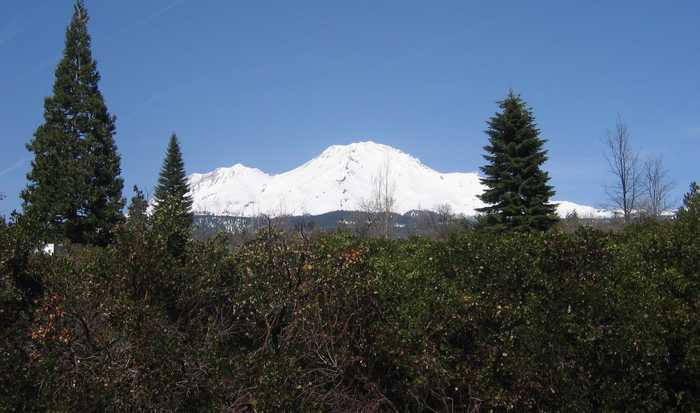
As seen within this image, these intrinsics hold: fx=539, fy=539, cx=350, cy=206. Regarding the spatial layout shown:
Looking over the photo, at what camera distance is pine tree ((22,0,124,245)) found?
2586 centimetres

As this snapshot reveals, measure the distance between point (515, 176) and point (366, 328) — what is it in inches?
1009

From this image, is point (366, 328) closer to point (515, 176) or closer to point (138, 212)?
point (138, 212)

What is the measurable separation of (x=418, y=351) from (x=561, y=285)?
1694mm

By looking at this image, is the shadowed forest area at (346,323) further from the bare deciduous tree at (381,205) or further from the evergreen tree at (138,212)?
the bare deciduous tree at (381,205)

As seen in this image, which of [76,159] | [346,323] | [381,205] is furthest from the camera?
[381,205]

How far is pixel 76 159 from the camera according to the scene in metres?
26.5

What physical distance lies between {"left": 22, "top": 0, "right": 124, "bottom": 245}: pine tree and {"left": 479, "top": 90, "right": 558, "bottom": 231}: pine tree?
65.0ft

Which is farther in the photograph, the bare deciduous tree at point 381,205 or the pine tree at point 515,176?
the bare deciduous tree at point 381,205

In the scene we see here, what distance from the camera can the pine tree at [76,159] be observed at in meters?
25.9

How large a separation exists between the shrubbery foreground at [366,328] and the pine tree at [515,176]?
2290cm

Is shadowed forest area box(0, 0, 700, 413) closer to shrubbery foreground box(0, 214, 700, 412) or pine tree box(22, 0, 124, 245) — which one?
shrubbery foreground box(0, 214, 700, 412)

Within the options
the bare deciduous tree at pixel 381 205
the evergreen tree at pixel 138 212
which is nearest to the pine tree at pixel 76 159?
the evergreen tree at pixel 138 212

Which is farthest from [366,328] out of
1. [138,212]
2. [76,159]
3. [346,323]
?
[76,159]

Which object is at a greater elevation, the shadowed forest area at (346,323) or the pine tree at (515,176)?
the pine tree at (515,176)
